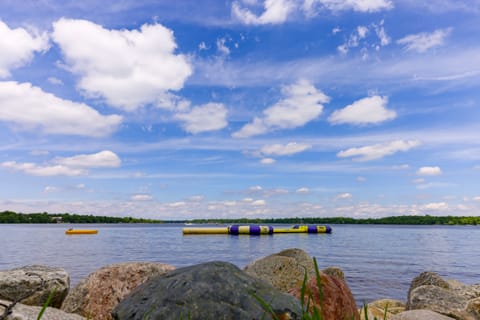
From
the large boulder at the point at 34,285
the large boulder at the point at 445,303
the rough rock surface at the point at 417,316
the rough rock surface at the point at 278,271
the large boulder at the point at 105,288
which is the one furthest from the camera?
the rough rock surface at the point at 278,271

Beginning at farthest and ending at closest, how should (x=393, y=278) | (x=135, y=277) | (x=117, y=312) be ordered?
(x=393, y=278) → (x=135, y=277) → (x=117, y=312)

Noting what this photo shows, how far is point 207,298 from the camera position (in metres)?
4.47

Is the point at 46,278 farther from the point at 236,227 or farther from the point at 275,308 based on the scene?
the point at 236,227

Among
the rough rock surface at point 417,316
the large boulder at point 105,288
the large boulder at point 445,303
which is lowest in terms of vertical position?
the large boulder at point 445,303

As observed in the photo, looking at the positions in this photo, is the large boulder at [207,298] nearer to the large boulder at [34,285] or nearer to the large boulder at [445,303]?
the large boulder at [34,285]

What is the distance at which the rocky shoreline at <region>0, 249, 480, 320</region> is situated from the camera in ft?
14.3

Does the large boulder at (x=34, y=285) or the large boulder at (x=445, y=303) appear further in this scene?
the large boulder at (x=445, y=303)

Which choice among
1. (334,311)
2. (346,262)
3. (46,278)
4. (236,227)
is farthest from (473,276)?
(236,227)

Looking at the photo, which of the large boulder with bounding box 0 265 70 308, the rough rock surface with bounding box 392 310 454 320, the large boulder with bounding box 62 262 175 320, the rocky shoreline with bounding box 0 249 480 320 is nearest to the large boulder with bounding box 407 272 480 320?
the rocky shoreline with bounding box 0 249 480 320

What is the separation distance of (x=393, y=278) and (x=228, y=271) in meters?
21.5

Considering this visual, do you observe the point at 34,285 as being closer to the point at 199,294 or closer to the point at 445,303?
the point at 199,294

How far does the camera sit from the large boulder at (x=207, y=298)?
14.2 feet

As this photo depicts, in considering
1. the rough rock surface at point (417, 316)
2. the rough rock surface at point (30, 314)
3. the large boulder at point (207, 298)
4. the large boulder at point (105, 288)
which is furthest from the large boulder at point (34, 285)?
the rough rock surface at point (417, 316)

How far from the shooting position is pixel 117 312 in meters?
4.84
